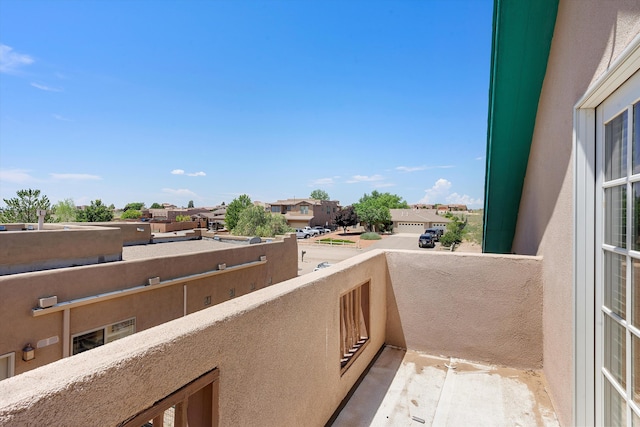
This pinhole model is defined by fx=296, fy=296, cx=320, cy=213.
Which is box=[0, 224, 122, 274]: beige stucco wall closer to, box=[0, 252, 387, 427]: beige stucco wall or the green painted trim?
A: box=[0, 252, 387, 427]: beige stucco wall

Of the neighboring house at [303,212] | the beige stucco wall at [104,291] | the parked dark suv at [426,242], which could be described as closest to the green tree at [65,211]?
the neighboring house at [303,212]

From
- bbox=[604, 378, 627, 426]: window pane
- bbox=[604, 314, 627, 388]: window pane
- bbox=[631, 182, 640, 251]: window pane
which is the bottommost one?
bbox=[604, 378, 627, 426]: window pane

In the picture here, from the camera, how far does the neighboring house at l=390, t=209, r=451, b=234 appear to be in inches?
2186

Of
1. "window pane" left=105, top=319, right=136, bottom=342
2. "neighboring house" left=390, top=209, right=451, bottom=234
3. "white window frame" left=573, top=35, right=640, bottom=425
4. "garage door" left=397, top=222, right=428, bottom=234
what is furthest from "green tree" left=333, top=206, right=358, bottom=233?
"white window frame" left=573, top=35, right=640, bottom=425

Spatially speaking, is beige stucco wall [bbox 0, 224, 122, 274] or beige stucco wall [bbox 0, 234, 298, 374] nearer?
beige stucco wall [bbox 0, 234, 298, 374]

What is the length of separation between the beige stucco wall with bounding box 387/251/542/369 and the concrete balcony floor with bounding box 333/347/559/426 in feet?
0.82

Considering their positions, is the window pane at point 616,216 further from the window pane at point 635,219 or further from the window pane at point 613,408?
the window pane at point 613,408

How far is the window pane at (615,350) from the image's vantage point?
6.53ft

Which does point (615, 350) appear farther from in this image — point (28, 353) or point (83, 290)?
point (28, 353)

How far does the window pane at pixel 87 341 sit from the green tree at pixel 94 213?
40694mm

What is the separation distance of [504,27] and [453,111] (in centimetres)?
1892

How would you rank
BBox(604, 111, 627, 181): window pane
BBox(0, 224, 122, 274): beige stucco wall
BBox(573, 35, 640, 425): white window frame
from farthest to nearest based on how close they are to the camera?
BBox(0, 224, 122, 274): beige stucco wall < BBox(573, 35, 640, 425): white window frame < BBox(604, 111, 627, 181): window pane

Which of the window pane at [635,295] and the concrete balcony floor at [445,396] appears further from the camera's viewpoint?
the concrete balcony floor at [445,396]

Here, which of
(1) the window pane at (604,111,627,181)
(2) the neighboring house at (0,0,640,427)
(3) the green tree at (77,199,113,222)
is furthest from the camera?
(3) the green tree at (77,199,113,222)
